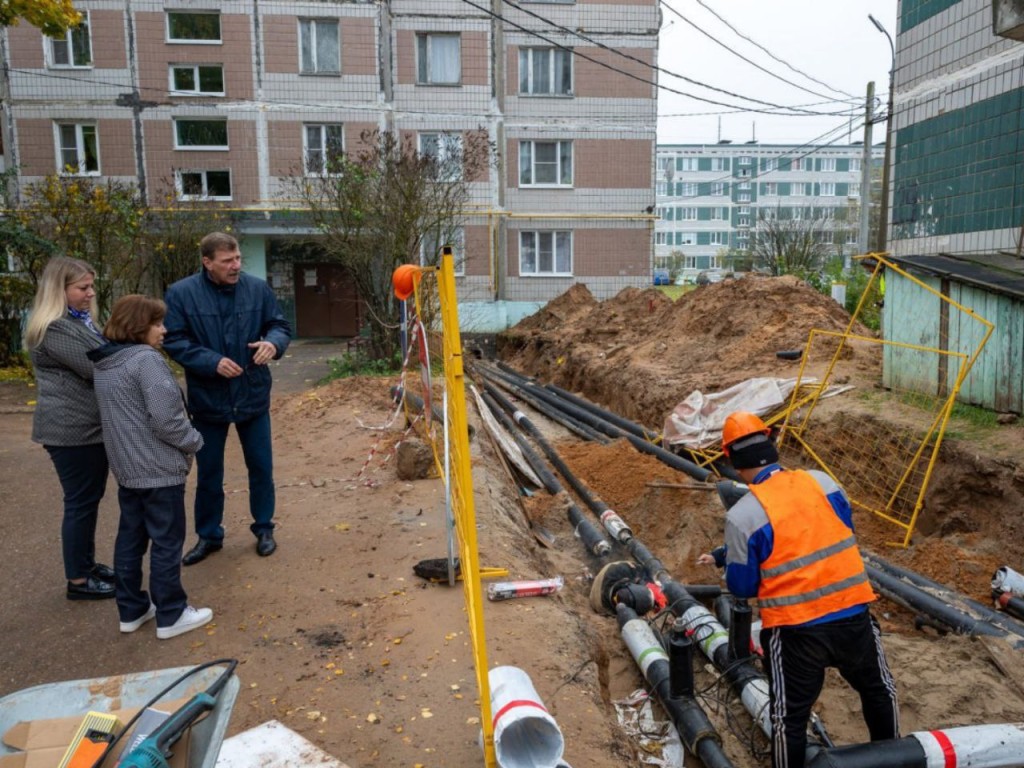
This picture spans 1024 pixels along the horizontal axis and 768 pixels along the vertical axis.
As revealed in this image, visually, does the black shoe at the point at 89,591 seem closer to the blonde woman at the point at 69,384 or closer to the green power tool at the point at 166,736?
the blonde woman at the point at 69,384

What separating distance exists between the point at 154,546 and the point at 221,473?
3.32ft

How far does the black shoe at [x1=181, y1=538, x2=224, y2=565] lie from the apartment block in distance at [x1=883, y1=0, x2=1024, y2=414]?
24.5ft

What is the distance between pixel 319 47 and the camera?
2309 cm

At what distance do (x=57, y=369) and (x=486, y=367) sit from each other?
51.2 ft

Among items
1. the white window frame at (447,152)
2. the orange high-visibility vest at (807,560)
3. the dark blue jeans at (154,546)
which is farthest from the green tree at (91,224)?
the orange high-visibility vest at (807,560)

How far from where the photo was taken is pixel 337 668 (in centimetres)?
357

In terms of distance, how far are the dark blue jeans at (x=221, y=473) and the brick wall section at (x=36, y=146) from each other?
2249 cm

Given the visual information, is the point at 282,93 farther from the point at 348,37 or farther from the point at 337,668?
the point at 337,668

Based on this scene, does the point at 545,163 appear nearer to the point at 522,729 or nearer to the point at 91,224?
the point at 91,224

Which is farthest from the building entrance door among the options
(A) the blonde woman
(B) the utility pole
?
(A) the blonde woman

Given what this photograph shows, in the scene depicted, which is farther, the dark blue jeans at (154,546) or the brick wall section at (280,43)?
the brick wall section at (280,43)

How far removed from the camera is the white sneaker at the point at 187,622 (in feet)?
12.5

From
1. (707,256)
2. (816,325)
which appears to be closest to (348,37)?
(816,325)

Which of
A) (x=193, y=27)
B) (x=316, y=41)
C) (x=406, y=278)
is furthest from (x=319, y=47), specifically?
(x=406, y=278)
